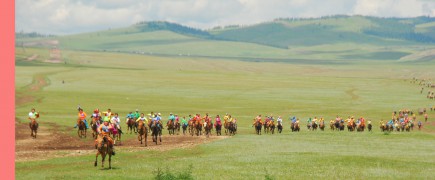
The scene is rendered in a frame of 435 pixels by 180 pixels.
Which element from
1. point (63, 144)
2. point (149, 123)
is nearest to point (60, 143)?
point (63, 144)

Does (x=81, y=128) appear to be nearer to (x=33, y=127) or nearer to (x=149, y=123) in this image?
(x=33, y=127)

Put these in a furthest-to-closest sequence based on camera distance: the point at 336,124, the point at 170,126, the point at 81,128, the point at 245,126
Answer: the point at 245,126 < the point at 336,124 < the point at 170,126 < the point at 81,128

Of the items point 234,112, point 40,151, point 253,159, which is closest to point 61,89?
point 234,112

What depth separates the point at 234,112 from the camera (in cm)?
9488

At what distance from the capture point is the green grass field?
34.0m

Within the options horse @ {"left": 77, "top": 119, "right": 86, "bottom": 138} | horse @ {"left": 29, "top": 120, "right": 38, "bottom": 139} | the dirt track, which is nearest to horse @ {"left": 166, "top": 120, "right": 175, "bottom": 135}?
the dirt track

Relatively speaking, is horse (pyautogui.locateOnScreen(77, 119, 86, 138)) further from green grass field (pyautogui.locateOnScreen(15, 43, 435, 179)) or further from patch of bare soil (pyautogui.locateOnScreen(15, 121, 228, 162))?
green grass field (pyautogui.locateOnScreen(15, 43, 435, 179))

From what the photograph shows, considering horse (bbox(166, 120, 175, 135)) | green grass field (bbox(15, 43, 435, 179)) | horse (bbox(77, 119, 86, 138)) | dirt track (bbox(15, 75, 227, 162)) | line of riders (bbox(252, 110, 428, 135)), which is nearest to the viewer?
green grass field (bbox(15, 43, 435, 179))

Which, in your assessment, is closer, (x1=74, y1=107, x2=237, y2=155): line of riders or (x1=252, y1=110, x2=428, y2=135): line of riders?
(x1=74, y1=107, x2=237, y2=155): line of riders

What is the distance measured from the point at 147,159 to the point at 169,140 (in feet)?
50.3

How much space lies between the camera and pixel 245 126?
74.1 m

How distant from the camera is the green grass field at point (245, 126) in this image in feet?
112

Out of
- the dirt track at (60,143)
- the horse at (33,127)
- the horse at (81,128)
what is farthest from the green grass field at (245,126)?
the horse at (33,127)

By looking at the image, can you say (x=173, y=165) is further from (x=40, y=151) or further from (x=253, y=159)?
(x=40, y=151)
